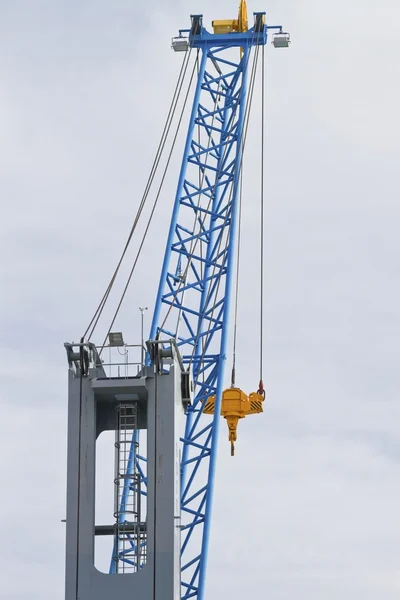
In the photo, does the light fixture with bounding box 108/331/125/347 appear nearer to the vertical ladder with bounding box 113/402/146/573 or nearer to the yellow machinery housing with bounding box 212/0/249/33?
the vertical ladder with bounding box 113/402/146/573

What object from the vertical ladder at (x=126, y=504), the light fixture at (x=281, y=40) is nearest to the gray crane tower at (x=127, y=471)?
the vertical ladder at (x=126, y=504)

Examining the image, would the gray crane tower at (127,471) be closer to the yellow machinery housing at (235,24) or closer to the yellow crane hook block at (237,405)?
the yellow crane hook block at (237,405)

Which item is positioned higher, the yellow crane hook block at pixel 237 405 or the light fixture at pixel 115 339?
the yellow crane hook block at pixel 237 405

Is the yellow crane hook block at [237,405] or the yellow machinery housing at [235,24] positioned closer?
the yellow crane hook block at [237,405]

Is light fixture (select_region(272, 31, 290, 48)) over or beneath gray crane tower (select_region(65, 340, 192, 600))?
over

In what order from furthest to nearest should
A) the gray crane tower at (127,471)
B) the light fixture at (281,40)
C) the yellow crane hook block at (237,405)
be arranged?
the light fixture at (281,40) < the yellow crane hook block at (237,405) < the gray crane tower at (127,471)

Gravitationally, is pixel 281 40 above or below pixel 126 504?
above

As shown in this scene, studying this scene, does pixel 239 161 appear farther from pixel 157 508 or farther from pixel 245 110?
pixel 157 508

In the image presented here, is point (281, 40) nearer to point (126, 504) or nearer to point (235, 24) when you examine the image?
point (235, 24)

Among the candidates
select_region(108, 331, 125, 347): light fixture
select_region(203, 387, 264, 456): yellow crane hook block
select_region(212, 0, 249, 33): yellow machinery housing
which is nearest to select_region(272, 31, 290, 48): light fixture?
select_region(212, 0, 249, 33): yellow machinery housing

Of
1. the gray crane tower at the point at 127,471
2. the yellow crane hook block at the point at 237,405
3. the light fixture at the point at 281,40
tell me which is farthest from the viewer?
the light fixture at the point at 281,40

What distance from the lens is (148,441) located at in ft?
119

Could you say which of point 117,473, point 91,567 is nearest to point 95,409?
point 117,473

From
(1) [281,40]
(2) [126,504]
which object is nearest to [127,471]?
(2) [126,504]
